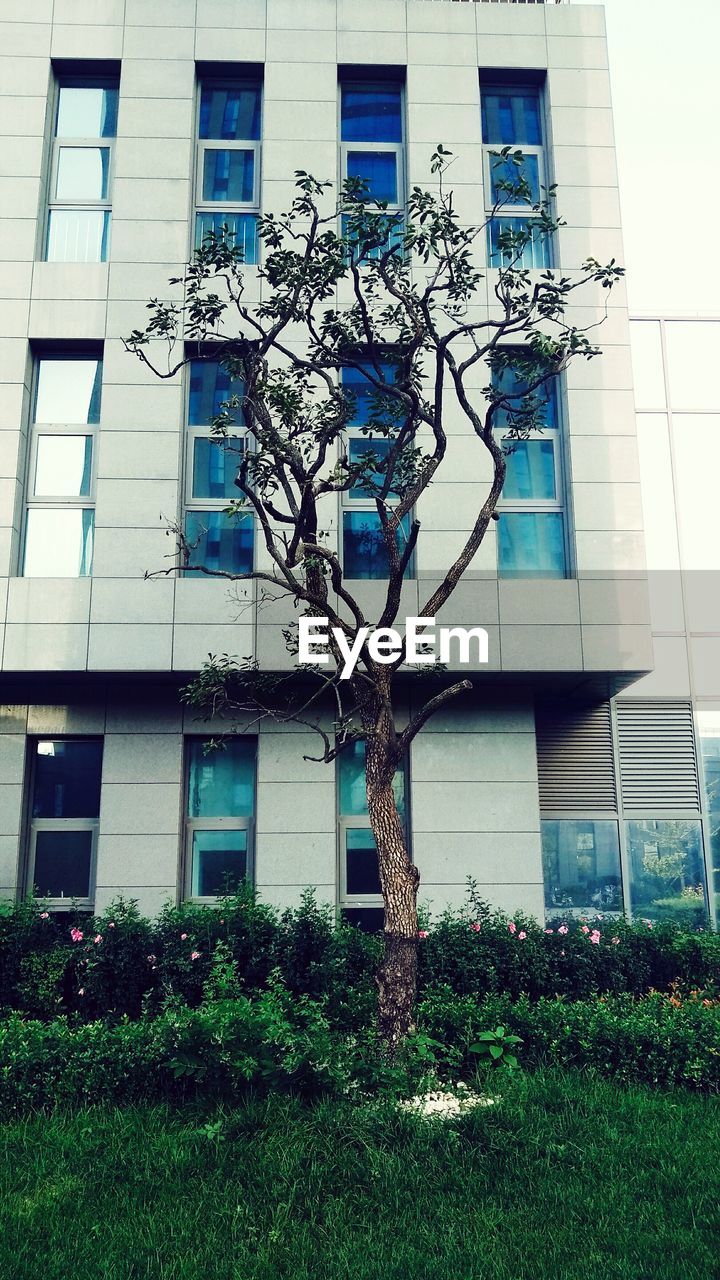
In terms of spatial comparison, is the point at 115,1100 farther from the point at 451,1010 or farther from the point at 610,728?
the point at 610,728

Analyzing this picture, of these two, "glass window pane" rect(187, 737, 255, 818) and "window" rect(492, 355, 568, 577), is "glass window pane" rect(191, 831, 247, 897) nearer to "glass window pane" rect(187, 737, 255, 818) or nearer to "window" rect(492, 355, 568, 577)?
"glass window pane" rect(187, 737, 255, 818)

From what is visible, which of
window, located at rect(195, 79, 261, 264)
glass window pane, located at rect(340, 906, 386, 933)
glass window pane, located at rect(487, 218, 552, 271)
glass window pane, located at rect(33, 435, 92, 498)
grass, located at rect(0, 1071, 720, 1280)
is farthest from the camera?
window, located at rect(195, 79, 261, 264)

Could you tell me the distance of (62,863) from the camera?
10586 millimetres

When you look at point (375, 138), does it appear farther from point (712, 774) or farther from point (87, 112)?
point (712, 774)

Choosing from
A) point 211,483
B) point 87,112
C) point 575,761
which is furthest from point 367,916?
point 87,112

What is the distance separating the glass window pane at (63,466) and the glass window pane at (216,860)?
4.14 m

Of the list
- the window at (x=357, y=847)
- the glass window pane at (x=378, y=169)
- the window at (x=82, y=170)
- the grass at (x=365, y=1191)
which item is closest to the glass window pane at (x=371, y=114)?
the glass window pane at (x=378, y=169)

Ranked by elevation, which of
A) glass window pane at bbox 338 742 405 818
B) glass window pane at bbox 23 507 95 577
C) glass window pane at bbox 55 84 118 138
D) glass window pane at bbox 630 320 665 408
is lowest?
glass window pane at bbox 338 742 405 818

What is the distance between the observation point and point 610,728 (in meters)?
11.8

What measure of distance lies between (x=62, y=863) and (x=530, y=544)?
6399 mm

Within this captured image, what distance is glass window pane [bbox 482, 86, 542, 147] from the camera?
39.2ft

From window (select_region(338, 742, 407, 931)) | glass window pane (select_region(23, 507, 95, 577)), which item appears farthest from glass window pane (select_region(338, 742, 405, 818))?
glass window pane (select_region(23, 507, 95, 577))

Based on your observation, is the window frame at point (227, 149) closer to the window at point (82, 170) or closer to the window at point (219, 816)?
the window at point (82, 170)

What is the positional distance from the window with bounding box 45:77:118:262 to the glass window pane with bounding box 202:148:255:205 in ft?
3.80
